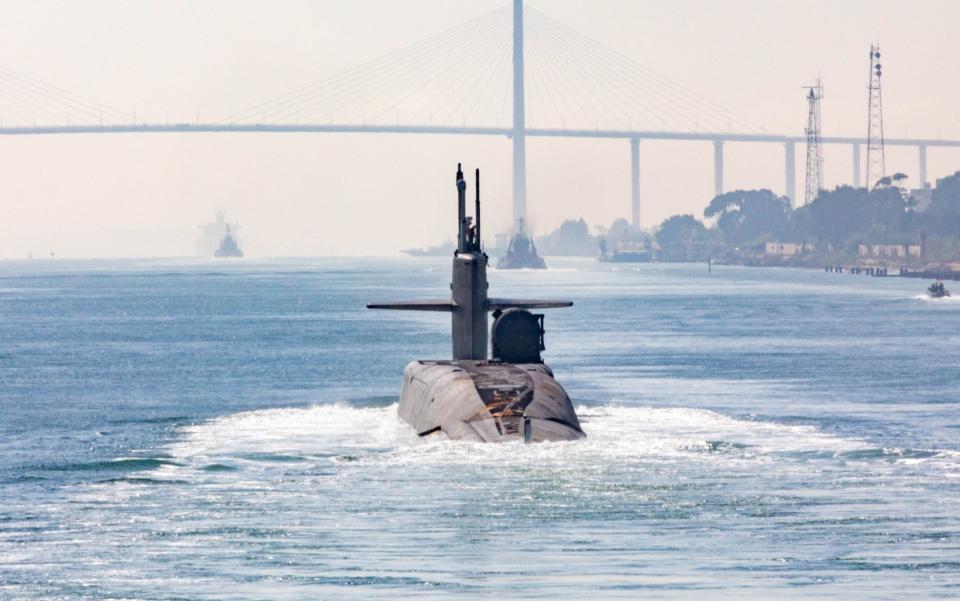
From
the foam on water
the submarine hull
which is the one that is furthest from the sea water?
the submarine hull

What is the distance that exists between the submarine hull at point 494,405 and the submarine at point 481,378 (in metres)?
0.02

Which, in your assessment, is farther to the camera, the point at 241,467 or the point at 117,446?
the point at 117,446

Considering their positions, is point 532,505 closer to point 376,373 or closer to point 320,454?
point 320,454

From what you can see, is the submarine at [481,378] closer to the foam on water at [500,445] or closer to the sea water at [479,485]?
the foam on water at [500,445]

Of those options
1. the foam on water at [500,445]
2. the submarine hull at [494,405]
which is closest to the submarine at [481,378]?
the submarine hull at [494,405]

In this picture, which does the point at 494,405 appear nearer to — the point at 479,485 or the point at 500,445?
the point at 500,445

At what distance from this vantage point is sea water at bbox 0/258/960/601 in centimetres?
2538

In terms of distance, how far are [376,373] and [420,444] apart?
2646 cm

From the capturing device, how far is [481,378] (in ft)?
132

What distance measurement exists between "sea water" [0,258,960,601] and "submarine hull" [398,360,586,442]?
0.62m

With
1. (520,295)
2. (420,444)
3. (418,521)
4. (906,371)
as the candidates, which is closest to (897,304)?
(520,295)

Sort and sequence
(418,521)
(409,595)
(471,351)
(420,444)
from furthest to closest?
(471,351) → (420,444) → (418,521) → (409,595)

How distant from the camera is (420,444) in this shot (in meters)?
39.3

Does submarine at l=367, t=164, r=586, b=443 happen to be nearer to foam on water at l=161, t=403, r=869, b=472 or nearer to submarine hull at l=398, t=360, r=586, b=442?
submarine hull at l=398, t=360, r=586, b=442
